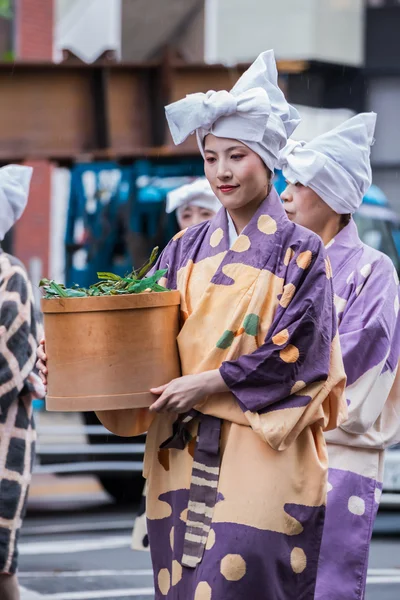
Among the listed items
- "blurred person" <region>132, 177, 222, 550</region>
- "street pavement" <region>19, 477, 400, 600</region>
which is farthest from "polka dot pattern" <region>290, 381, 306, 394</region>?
"blurred person" <region>132, 177, 222, 550</region>

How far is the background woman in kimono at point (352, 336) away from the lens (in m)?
4.59

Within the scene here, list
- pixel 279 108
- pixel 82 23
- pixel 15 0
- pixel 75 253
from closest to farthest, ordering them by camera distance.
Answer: pixel 279 108
pixel 75 253
pixel 15 0
pixel 82 23

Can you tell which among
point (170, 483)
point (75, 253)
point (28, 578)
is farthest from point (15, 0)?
point (170, 483)

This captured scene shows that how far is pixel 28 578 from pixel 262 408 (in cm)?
412

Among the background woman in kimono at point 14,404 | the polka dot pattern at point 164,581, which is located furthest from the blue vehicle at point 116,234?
the polka dot pattern at point 164,581

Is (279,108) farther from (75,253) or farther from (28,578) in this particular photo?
(75,253)

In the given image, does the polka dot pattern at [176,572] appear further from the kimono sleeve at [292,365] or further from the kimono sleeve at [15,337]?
the kimono sleeve at [15,337]

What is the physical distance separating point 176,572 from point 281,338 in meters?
0.76

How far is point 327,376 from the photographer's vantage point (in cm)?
375

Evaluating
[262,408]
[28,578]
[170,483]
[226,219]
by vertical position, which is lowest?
[28,578]

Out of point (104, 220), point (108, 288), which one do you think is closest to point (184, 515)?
point (108, 288)

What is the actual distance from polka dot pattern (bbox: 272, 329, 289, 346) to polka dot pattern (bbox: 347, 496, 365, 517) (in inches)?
45.5

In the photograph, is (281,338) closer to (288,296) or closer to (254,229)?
(288,296)

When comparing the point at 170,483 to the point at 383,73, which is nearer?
the point at 170,483
